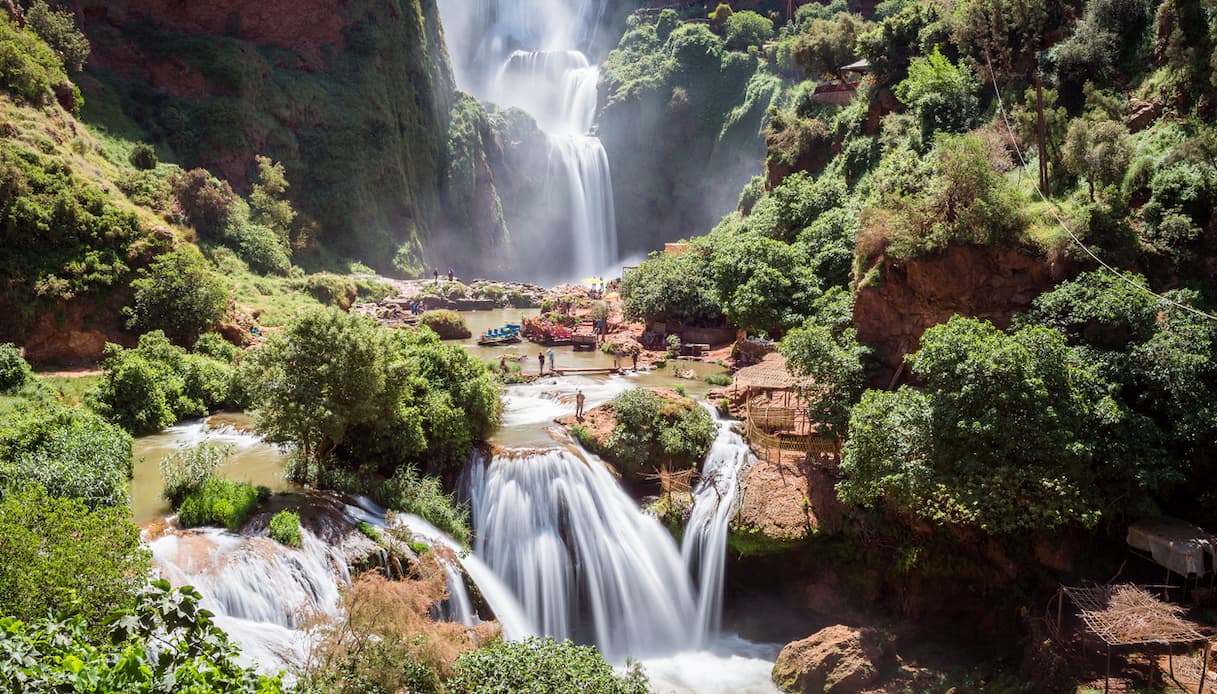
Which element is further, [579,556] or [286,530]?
[579,556]

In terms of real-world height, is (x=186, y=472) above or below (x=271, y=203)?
below

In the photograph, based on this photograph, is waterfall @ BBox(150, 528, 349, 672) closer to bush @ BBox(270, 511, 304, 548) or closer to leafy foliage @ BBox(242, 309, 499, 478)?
bush @ BBox(270, 511, 304, 548)

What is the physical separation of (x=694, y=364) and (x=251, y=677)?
1088 inches

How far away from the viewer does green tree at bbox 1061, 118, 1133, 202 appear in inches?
857

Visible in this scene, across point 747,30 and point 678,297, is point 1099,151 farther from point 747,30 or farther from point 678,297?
point 747,30

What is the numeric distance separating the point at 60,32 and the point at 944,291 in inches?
1816

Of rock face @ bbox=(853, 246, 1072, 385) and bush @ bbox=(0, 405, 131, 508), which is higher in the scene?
rock face @ bbox=(853, 246, 1072, 385)

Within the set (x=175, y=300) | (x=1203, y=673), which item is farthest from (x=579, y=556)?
(x=175, y=300)

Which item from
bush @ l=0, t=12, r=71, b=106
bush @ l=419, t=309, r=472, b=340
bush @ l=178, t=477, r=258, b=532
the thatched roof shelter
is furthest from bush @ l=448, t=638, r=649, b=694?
bush @ l=0, t=12, r=71, b=106

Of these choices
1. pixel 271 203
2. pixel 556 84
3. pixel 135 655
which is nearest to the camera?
pixel 135 655

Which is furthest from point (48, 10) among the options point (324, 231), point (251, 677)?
point (251, 677)

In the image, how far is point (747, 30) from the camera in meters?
77.5

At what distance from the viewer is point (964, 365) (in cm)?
1661

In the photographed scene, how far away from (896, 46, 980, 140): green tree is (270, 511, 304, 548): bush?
97.7ft
